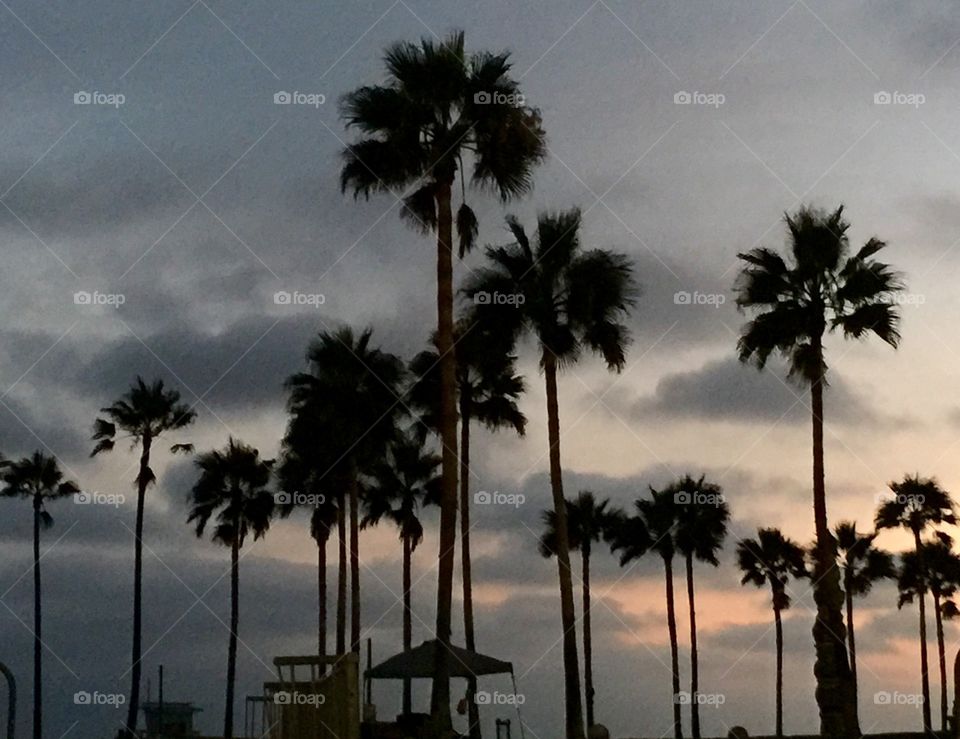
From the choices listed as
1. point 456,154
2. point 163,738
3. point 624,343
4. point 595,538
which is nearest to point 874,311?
point 624,343

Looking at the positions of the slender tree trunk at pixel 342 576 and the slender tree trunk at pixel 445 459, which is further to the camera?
the slender tree trunk at pixel 342 576

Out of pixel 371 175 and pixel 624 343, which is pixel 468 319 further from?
pixel 371 175

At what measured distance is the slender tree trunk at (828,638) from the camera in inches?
1316

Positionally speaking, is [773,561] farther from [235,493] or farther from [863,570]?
[235,493]


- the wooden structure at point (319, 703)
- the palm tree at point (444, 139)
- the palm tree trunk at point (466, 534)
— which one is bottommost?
the wooden structure at point (319, 703)

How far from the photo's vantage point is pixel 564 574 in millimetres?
36906

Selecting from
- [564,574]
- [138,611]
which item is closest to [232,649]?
[138,611]

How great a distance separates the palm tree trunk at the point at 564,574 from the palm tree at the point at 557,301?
0.03 m

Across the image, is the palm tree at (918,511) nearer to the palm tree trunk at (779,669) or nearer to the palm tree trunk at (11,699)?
the palm tree trunk at (779,669)

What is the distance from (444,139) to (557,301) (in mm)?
6947

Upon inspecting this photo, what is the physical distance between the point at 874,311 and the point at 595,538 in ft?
99.2

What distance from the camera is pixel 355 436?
46688 mm

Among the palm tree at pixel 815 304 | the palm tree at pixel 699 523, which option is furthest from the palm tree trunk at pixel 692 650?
the palm tree at pixel 815 304

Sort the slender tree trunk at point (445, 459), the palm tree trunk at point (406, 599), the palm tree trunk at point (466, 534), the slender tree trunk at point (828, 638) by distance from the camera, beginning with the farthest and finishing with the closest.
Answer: the palm tree trunk at point (406, 599) < the palm tree trunk at point (466, 534) < the slender tree trunk at point (828, 638) < the slender tree trunk at point (445, 459)
